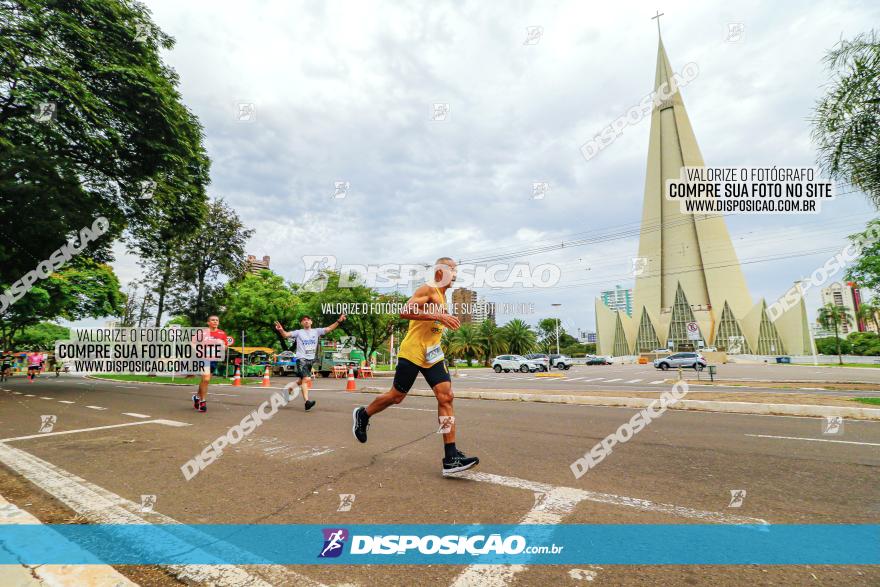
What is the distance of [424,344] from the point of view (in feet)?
13.4

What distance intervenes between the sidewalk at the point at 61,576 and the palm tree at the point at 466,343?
190 ft

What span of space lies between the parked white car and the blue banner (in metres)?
36.9

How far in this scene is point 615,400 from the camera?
9891 millimetres

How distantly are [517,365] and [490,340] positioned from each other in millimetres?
22282

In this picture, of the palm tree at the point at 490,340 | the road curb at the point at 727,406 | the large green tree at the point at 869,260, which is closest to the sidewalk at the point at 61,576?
the road curb at the point at 727,406

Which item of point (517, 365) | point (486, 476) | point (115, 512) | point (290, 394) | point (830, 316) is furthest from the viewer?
point (830, 316)

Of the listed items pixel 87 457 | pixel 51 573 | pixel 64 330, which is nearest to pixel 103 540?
pixel 51 573

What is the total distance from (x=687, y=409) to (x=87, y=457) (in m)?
10.6

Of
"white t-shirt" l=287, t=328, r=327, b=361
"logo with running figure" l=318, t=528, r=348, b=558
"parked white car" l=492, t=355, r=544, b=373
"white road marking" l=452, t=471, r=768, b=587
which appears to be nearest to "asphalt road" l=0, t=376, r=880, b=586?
"white road marking" l=452, t=471, r=768, b=587

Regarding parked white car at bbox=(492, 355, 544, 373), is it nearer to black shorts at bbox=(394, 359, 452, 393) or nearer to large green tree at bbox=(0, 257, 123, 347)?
large green tree at bbox=(0, 257, 123, 347)

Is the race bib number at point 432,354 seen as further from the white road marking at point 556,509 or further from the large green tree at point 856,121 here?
the large green tree at point 856,121

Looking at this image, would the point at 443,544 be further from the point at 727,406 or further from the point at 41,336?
the point at 41,336

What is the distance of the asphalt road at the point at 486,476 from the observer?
211 centimetres

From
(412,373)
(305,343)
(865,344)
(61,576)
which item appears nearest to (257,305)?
(305,343)
